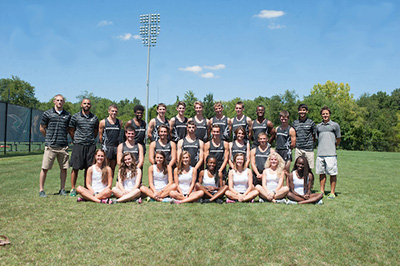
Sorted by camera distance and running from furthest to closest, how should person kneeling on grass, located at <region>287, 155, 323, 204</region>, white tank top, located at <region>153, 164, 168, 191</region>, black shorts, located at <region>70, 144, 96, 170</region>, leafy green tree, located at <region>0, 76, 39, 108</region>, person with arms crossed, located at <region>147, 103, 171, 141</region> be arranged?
leafy green tree, located at <region>0, 76, 39, 108</region>
person with arms crossed, located at <region>147, 103, 171, 141</region>
black shorts, located at <region>70, 144, 96, 170</region>
white tank top, located at <region>153, 164, 168, 191</region>
person kneeling on grass, located at <region>287, 155, 323, 204</region>

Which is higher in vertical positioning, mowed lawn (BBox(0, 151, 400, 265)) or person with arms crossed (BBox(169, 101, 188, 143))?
person with arms crossed (BBox(169, 101, 188, 143))

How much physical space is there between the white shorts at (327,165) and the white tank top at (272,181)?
1.32 m

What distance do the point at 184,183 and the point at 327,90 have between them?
68839 millimetres

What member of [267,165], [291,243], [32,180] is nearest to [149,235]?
[291,243]

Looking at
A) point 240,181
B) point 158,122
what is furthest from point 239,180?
point 158,122

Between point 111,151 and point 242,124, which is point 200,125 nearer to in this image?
point 242,124

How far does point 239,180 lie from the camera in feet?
21.4

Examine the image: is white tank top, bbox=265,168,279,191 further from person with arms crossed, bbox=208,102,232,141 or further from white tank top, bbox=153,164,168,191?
white tank top, bbox=153,164,168,191

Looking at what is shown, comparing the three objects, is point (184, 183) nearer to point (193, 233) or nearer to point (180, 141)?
point (180, 141)

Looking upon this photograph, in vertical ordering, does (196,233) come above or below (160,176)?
below

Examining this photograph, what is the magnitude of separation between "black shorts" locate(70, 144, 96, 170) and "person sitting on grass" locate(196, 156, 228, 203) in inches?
95.7

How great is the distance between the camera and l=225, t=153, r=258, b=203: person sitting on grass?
6395 mm

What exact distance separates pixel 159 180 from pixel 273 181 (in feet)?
7.89

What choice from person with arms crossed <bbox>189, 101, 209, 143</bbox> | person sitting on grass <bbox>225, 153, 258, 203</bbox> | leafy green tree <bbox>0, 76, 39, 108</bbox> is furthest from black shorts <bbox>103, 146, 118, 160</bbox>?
leafy green tree <bbox>0, 76, 39, 108</bbox>
